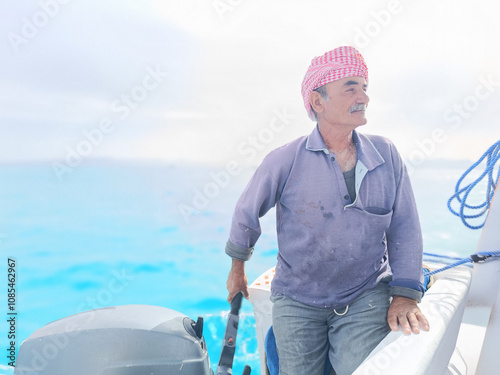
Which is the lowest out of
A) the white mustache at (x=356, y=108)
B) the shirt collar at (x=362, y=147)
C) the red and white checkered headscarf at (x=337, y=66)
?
the shirt collar at (x=362, y=147)

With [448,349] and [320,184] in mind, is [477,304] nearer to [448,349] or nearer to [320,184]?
[448,349]

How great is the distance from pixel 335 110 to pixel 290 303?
0.74 m

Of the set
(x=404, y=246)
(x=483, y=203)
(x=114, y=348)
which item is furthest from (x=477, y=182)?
(x=114, y=348)

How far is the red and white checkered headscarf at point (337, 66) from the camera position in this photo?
162 centimetres

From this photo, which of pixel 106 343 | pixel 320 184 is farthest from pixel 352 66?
pixel 106 343

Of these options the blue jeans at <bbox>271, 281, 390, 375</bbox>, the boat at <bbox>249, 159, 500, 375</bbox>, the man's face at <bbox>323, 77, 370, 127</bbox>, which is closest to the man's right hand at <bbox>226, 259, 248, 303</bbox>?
the blue jeans at <bbox>271, 281, 390, 375</bbox>

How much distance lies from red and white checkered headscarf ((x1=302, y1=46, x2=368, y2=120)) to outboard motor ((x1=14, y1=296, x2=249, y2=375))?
3.30 feet

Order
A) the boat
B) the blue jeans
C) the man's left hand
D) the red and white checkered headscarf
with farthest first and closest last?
the red and white checkered headscarf, the blue jeans, the man's left hand, the boat

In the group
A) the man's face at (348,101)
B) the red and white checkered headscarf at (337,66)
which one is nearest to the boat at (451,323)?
the man's face at (348,101)

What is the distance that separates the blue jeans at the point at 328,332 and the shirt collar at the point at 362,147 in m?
0.47

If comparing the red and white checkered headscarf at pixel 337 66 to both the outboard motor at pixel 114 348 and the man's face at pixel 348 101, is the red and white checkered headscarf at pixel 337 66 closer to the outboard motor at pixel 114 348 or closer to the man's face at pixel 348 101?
the man's face at pixel 348 101

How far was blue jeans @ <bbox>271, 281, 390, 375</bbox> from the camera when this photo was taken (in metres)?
1.49

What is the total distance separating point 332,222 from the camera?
1.58 metres

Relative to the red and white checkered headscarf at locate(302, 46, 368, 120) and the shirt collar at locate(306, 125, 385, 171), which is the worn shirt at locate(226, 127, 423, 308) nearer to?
the shirt collar at locate(306, 125, 385, 171)
